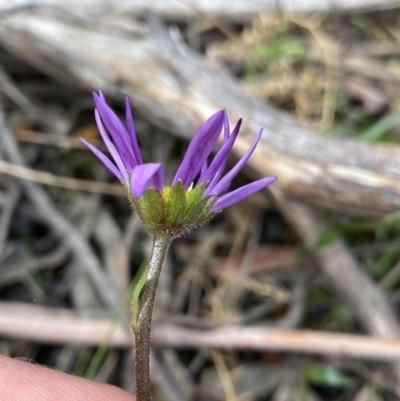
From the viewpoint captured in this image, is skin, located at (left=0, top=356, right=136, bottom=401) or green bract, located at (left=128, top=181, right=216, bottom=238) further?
skin, located at (left=0, top=356, right=136, bottom=401)

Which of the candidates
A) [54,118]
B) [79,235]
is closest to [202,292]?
[79,235]

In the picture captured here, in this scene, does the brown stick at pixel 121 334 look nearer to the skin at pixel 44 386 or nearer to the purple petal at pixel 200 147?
the skin at pixel 44 386

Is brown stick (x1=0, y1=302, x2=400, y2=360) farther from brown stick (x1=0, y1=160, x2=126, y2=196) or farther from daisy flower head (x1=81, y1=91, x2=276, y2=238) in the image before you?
daisy flower head (x1=81, y1=91, x2=276, y2=238)

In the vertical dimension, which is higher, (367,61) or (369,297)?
(367,61)

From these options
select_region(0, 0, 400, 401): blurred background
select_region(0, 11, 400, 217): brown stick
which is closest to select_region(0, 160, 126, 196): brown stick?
select_region(0, 0, 400, 401): blurred background

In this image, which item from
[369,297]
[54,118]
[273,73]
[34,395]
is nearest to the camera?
[34,395]

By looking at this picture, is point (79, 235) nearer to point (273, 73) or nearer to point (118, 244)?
point (118, 244)
